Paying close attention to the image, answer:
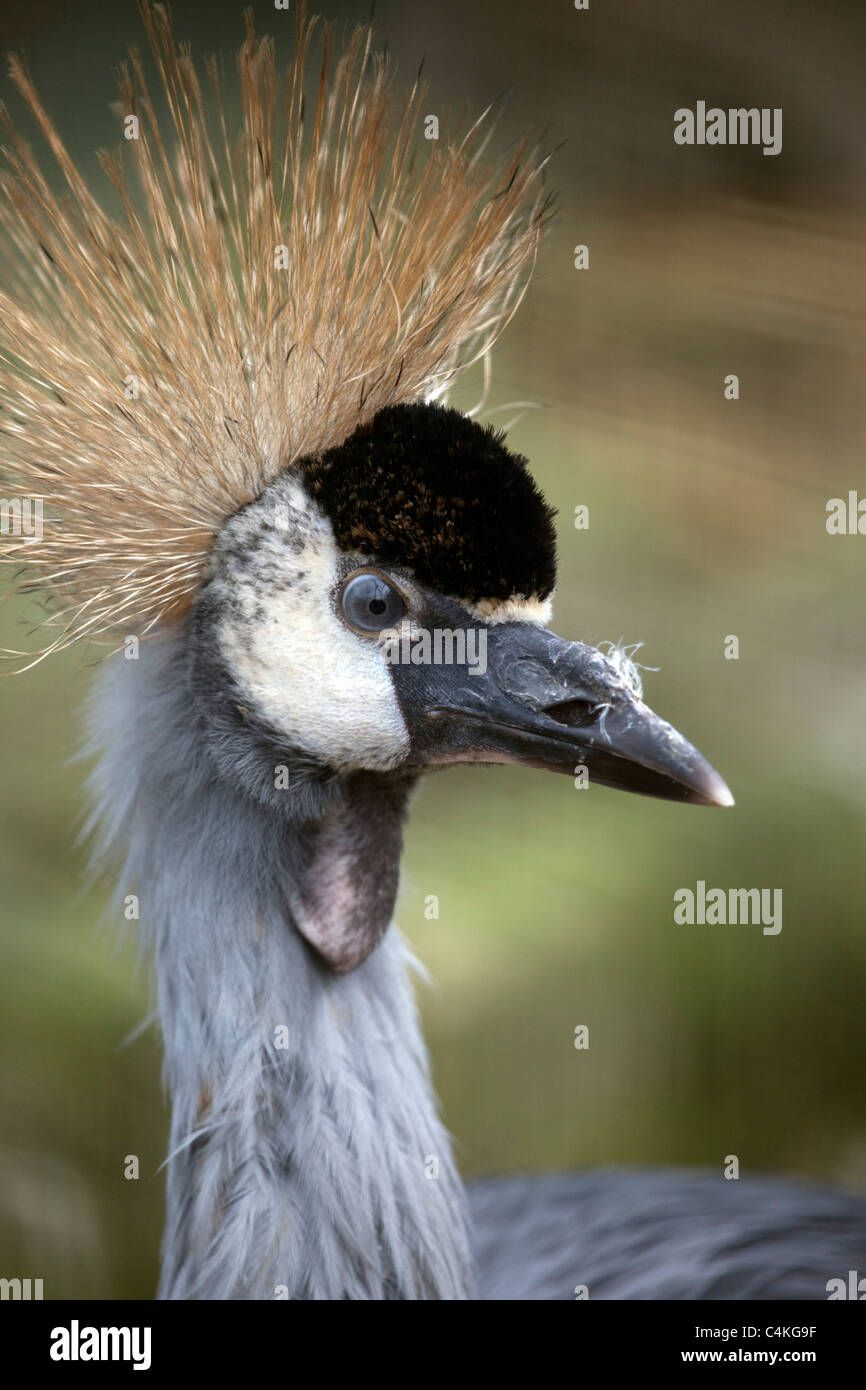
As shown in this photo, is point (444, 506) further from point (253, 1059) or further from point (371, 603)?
point (253, 1059)

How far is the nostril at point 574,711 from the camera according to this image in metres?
1.03

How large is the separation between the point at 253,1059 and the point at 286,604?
0.43 m

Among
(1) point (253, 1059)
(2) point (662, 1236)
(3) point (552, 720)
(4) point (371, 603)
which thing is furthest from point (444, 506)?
(2) point (662, 1236)

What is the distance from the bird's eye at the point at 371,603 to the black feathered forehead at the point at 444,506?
0.03m

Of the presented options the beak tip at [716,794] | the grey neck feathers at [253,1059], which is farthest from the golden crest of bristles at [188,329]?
the beak tip at [716,794]

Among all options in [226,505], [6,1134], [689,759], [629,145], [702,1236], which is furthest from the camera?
[629,145]

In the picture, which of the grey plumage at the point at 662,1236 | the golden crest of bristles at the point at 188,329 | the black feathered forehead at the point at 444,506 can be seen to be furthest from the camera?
the grey plumage at the point at 662,1236

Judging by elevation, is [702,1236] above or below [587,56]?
below

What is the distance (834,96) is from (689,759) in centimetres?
165

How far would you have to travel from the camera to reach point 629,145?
2.30 m

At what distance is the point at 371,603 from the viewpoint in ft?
3.45

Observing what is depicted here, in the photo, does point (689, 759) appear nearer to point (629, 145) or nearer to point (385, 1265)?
point (385, 1265)

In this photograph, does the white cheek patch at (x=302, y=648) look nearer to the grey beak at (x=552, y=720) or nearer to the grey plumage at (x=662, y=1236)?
the grey beak at (x=552, y=720)

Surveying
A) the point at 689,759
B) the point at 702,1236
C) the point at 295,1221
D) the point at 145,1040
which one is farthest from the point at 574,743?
the point at 145,1040
